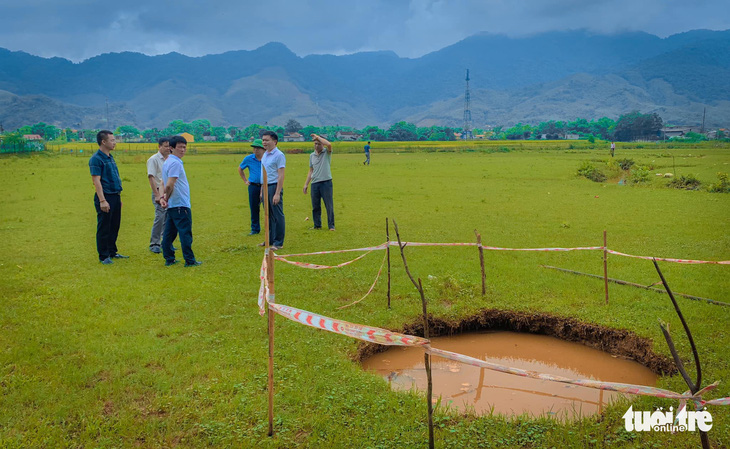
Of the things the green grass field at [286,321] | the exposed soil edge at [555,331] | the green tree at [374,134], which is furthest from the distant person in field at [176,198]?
the green tree at [374,134]

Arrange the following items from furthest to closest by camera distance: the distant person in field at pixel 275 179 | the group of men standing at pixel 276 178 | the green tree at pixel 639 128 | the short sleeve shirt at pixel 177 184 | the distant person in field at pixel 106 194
A: 1. the green tree at pixel 639 128
2. the group of men standing at pixel 276 178
3. the distant person in field at pixel 275 179
4. the distant person in field at pixel 106 194
5. the short sleeve shirt at pixel 177 184

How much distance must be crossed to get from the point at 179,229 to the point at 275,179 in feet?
7.29

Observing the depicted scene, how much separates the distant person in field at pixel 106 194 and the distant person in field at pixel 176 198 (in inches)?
44.3

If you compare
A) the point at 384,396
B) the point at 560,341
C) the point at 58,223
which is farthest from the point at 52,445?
the point at 58,223

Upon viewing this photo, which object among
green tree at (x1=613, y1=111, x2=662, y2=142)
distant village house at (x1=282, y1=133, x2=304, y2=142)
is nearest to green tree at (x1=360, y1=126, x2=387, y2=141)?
distant village house at (x1=282, y1=133, x2=304, y2=142)

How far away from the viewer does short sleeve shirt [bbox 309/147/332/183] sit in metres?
11.7

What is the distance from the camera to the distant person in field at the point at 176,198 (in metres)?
8.65

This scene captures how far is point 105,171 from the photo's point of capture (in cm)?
928

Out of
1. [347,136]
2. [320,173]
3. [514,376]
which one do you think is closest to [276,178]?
[320,173]

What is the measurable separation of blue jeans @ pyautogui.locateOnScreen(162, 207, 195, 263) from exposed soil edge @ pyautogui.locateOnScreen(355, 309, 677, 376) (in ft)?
14.5

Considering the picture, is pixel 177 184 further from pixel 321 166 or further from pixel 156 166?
pixel 321 166

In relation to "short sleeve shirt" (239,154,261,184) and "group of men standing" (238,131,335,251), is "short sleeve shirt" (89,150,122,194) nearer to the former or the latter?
"group of men standing" (238,131,335,251)

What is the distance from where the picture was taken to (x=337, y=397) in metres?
4.71

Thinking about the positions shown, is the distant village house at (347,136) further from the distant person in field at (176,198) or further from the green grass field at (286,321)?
the distant person in field at (176,198)
